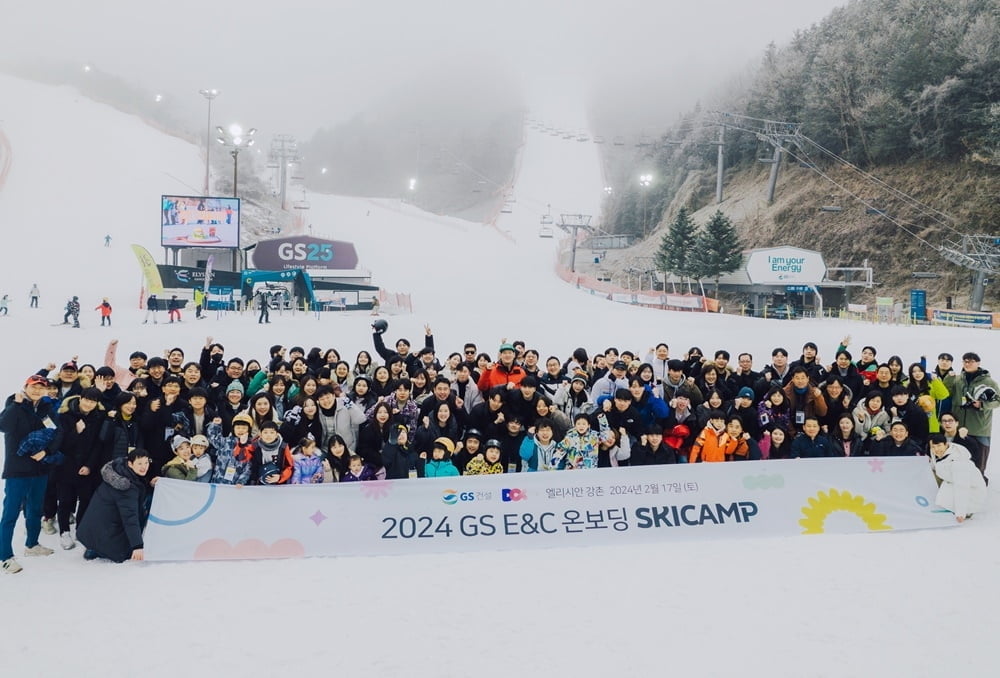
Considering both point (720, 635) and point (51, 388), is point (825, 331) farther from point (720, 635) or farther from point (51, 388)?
point (51, 388)

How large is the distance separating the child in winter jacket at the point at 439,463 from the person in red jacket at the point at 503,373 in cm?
205

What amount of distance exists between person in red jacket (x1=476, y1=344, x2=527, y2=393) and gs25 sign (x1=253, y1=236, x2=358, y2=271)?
1296 inches

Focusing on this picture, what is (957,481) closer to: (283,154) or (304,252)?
(304,252)

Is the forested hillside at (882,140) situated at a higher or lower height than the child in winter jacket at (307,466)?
higher

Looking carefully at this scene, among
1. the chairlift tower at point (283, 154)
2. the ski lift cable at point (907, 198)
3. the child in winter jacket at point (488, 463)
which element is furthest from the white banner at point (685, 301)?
the chairlift tower at point (283, 154)

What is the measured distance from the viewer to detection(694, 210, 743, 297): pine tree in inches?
1661

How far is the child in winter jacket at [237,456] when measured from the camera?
254 inches

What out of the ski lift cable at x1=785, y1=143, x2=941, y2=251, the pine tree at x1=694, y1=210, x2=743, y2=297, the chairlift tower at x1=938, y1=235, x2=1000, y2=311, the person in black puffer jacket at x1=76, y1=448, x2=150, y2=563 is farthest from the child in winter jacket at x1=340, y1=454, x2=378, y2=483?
the ski lift cable at x1=785, y1=143, x2=941, y2=251

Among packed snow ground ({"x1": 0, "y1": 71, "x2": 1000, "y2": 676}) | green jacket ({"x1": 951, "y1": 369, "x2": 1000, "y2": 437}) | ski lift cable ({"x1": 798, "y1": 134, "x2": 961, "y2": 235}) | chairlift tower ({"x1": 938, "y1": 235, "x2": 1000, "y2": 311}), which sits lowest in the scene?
packed snow ground ({"x1": 0, "y1": 71, "x2": 1000, "y2": 676})

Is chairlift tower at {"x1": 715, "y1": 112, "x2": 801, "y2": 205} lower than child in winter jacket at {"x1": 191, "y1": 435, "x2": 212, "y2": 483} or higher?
higher

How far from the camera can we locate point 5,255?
106 feet

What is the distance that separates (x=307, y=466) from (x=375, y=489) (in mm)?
747

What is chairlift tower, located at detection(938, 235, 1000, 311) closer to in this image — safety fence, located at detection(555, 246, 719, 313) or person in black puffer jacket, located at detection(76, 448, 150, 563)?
safety fence, located at detection(555, 246, 719, 313)

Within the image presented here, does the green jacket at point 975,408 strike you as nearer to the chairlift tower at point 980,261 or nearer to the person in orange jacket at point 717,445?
the person in orange jacket at point 717,445
